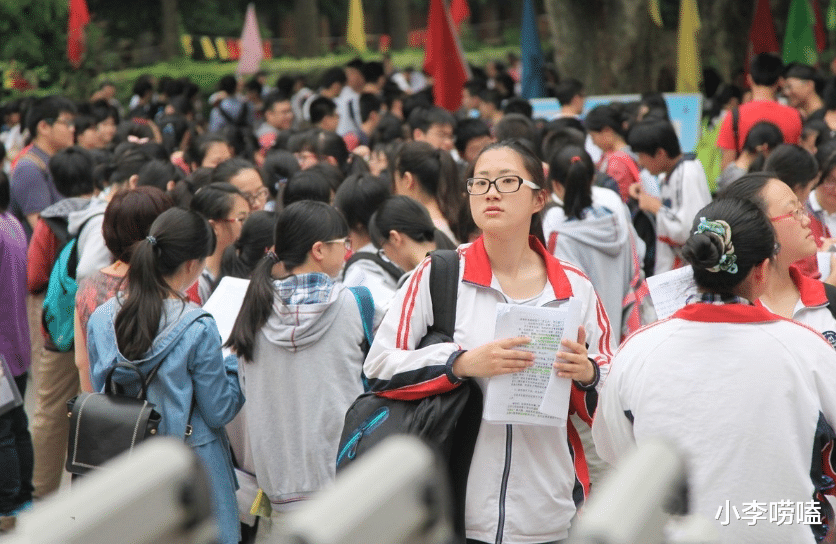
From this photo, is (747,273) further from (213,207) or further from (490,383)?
(213,207)

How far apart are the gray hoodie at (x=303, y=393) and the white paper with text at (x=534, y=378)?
1086mm

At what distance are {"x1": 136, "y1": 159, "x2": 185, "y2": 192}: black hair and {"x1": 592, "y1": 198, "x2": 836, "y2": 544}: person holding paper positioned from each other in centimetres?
383

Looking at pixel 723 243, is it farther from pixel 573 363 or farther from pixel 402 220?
pixel 402 220

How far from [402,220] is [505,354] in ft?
5.49

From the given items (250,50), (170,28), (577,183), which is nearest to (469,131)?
(577,183)

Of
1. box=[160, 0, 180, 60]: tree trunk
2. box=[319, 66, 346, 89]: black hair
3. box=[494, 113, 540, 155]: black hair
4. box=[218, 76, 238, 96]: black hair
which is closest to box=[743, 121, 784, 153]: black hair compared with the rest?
box=[494, 113, 540, 155]: black hair

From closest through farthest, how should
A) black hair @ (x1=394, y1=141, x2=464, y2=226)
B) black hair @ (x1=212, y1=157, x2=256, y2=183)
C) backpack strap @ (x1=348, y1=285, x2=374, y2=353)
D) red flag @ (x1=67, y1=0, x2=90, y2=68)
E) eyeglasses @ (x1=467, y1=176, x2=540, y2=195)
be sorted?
eyeglasses @ (x1=467, y1=176, x2=540, y2=195)
backpack strap @ (x1=348, y1=285, x2=374, y2=353)
black hair @ (x1=394, y1=141, x2=464, y2=226)
black hair @ (x1=212, y1=157, x2=256, y2=183)
red flag @ (x1=67, y1=0, x2=90, y2=68)

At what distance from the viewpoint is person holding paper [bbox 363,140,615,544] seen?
2.92m

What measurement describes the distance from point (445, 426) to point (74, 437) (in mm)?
1357

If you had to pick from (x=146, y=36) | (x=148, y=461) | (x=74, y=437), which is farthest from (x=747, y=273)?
(x=146, y=36)

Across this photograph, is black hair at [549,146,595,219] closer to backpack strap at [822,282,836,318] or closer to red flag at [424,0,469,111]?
backpack strap at [822,282,836,318]

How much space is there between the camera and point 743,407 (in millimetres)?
2525

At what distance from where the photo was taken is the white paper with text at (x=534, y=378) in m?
2.88

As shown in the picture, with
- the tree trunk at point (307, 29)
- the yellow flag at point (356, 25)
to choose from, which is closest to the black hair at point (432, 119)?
the yellow flag at point (356, 25)
